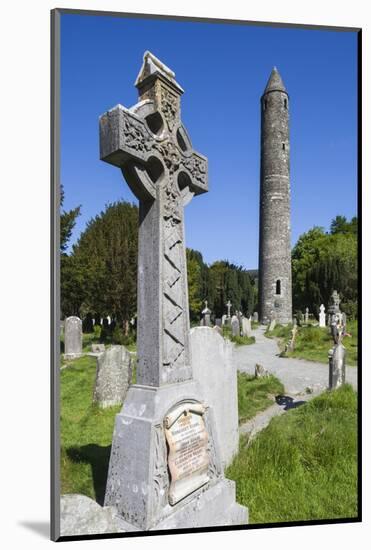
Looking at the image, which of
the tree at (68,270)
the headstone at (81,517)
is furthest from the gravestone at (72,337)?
the headstone at (81,517)

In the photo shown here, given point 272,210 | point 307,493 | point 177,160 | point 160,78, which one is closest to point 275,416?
point 307,493

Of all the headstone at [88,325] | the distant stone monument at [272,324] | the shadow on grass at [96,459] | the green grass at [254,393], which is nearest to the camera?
the shadow on grass at [96,459]

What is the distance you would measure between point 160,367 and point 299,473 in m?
2.02

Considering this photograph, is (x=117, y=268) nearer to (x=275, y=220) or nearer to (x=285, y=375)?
(x=285, y=375)

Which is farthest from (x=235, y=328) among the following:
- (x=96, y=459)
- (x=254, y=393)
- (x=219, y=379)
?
(x=96, y=459)

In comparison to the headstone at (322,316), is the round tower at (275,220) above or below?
above

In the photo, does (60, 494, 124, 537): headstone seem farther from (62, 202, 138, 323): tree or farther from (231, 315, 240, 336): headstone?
(231, 315, 240, 336): headstone

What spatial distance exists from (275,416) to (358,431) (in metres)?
1.88

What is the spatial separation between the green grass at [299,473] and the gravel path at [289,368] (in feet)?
3.84

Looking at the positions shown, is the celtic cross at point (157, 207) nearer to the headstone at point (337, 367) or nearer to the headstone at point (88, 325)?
the headstone at point (337, 367)

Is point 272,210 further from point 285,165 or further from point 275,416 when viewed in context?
point 275,416

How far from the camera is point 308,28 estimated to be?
348cm

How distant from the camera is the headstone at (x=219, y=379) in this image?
373 centimetres

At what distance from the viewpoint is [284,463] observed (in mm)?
3754
